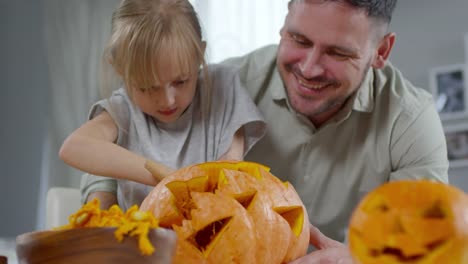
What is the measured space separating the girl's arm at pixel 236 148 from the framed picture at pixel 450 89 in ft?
8.28

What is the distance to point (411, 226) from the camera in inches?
16.8

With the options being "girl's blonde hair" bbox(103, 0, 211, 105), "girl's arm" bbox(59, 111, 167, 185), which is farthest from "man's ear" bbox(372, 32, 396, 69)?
"girl's arm" bbox(59, 111, 167, 185)

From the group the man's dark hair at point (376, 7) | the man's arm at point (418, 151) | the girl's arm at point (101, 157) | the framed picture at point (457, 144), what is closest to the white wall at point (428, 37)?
the framed picture at point (457, 144)

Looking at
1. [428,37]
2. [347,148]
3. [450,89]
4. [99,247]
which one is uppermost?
[99,247]

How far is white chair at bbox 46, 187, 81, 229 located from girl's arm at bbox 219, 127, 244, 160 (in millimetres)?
741

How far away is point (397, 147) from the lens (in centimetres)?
163

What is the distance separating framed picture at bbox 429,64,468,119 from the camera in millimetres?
3572

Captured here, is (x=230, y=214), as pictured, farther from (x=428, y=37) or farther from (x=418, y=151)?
(x=428, y=37)

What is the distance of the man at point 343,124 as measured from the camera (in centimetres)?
152

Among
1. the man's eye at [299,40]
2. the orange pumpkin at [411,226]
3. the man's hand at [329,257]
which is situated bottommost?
the man's hand at [329,257]

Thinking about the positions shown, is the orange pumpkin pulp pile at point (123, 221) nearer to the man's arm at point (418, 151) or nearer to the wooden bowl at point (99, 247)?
the wooden bowl at point (99, 247)

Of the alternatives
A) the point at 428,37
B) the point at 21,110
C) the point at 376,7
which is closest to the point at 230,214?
the point at 376,7

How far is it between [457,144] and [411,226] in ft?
10.9

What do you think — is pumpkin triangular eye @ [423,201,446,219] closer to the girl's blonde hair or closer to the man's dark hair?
the girl's blonde hair
